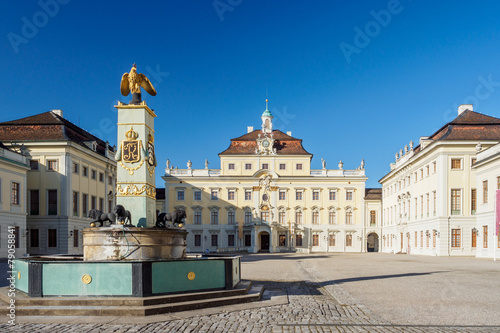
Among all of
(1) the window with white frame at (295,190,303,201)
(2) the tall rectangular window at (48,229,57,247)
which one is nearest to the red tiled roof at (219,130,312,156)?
(1) the window with white frame at (295,190,303,201)

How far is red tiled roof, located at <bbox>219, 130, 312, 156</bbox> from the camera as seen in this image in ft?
213

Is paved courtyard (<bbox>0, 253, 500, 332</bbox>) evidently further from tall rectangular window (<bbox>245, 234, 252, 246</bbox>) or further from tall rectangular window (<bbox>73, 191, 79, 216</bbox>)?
tall rectangular window (<bbox>245, 234, 252, 246</bbox>)

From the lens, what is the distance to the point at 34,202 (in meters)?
39.8

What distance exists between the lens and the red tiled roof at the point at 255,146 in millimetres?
64812

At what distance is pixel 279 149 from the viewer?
65.4m

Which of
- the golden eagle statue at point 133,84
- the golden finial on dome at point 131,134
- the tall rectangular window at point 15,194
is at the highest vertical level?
the golden eagle statue at point 133,84

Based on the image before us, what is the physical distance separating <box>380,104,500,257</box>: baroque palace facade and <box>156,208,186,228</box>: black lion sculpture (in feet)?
87.0

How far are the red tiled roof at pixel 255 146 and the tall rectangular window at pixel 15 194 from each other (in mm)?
31805

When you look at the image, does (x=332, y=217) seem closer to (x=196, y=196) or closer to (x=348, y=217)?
(x=348, y=217)

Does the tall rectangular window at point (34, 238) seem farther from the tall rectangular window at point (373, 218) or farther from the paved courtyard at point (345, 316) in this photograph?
the tall rectangular window at point (373, 218)

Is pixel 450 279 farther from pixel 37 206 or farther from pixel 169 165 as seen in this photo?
pixel 169 165

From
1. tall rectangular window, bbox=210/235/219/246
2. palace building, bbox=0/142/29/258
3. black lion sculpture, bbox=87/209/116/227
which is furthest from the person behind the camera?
tall rectangular window, bbox=210/235/219/246

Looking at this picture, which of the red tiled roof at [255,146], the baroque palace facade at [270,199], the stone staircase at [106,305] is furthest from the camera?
the red tiled roof at [255,146]

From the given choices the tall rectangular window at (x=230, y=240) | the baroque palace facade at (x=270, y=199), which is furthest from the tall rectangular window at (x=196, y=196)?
the tall rectangular window at (x=230, y=240)
